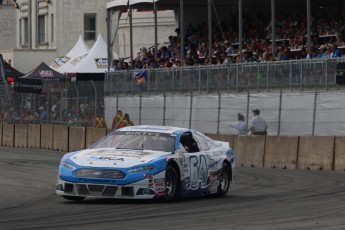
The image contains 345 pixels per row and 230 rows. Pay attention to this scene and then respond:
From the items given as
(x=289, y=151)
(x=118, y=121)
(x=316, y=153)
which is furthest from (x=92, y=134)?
(x=316, y=153)

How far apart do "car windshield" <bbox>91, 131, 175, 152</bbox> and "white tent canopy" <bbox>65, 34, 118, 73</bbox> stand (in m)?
32.3

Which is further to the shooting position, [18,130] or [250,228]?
[18,130]

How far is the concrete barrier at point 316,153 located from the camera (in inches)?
1041

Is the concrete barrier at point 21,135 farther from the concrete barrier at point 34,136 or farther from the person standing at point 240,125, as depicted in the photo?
the person standing at point 240,125

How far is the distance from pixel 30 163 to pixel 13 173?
13.6 ft

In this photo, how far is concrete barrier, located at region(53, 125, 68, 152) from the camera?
3591 centimetres

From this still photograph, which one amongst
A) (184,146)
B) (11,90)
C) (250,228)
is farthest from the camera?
(11,90)

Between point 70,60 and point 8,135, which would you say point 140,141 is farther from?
point 70,60

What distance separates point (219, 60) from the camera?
3725 centimetres

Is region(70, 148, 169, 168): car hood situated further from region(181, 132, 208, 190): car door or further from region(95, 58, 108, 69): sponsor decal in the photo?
region(95, 58, 108, 69): sponsor decal

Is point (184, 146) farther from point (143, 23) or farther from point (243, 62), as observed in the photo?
point (143, 23)

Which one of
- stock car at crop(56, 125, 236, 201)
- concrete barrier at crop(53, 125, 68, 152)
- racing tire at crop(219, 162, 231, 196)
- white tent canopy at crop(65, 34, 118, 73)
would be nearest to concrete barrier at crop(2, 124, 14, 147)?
concrete barrier at crop(53, 125, 68, 152)

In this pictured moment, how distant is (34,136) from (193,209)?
23.7 meters

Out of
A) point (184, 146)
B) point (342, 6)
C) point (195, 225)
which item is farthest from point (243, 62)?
point (195, 225)
